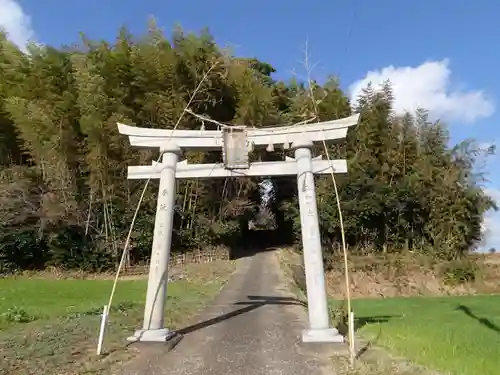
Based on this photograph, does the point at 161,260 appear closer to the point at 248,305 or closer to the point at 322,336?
the point at 322,336

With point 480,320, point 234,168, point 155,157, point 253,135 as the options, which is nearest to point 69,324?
point 234,168

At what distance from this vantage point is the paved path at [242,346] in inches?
197

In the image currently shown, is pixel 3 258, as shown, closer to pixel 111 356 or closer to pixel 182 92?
pixel 182 92

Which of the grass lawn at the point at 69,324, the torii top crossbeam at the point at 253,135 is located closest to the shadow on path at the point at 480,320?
the torii top crossbeam at the point at 253,135

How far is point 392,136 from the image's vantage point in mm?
21047

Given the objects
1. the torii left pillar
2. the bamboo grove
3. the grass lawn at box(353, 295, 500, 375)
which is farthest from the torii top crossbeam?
the bamboo grove

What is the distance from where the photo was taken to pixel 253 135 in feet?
23.0

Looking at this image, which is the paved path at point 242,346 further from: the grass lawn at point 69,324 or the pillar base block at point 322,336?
the grass lawn at point 69,324

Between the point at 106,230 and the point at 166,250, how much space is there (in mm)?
13000

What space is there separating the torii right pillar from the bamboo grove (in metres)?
8.45

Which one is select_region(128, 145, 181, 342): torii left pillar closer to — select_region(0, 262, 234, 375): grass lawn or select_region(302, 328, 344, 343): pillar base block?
select_region(0, 262, 234, 375): grass lawn

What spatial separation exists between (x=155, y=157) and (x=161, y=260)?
11618mm

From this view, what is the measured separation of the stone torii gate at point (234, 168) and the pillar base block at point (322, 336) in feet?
1.02

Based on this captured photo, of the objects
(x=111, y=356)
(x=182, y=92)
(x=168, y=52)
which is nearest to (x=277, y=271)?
(x=182, y=92)
